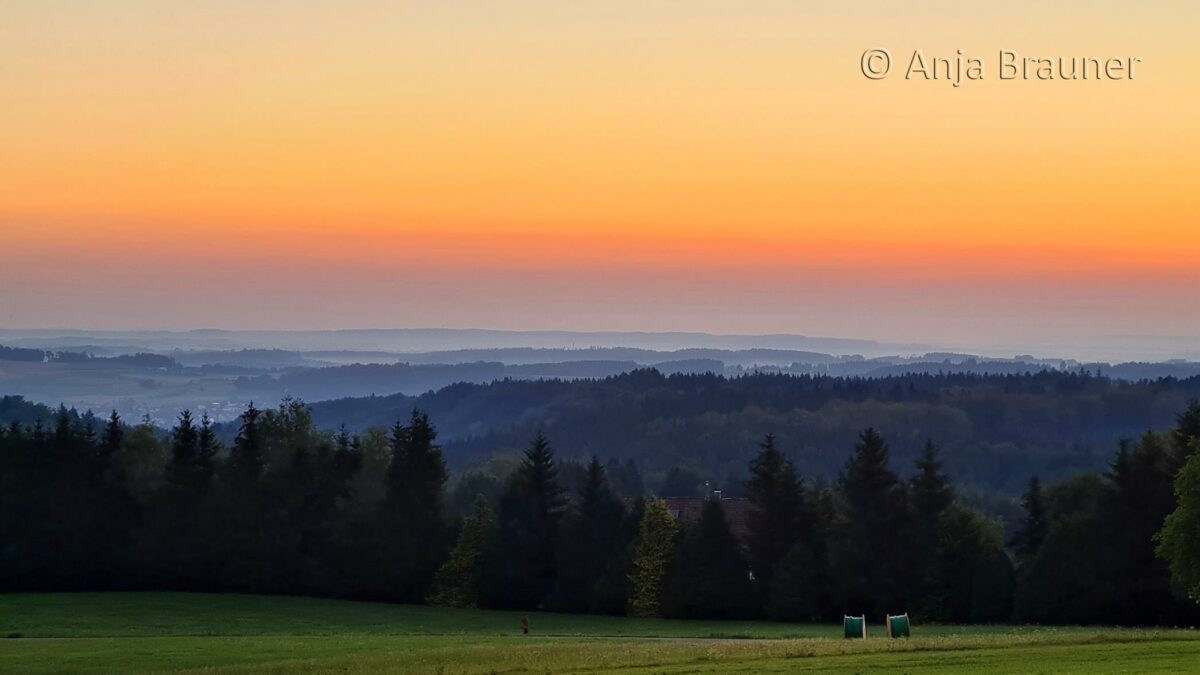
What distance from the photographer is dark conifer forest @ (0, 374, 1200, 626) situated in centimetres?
7025

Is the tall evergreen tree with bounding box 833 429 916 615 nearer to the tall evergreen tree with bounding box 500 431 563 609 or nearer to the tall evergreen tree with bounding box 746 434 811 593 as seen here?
the tall evergreen tree with bounding box 746 434 811 593

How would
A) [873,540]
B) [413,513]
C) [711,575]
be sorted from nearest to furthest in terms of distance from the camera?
[873,540] → [711,575] → [413,513]

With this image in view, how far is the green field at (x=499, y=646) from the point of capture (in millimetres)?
35594

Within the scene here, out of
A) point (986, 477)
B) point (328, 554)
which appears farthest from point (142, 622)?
point (986, 477)

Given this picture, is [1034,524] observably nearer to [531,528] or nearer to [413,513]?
[531,528]

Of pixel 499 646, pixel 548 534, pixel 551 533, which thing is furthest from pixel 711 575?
pixel 499 646

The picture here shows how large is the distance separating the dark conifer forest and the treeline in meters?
0.12

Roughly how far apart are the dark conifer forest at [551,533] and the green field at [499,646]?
28.5 ft

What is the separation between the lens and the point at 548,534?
3302 inches

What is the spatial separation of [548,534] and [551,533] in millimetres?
182

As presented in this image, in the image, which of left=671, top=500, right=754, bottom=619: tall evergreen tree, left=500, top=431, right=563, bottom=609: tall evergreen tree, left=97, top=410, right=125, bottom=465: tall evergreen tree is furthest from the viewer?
left=97, top=410, right=125, bottom=465: tall evergreen tree

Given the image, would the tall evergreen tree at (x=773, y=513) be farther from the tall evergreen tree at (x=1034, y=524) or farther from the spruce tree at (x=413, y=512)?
the spruce tree at (x=413, y=512)

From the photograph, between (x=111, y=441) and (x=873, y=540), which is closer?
(x=873, y=540)

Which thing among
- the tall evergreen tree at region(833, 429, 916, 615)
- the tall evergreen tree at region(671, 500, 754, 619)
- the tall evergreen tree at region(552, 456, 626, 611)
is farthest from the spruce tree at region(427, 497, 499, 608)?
the tall evergreen tree at region(833, 429, 916, 615)
